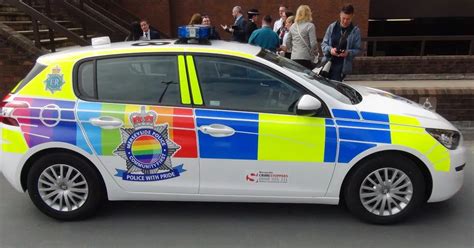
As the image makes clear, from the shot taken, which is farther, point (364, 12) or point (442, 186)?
point (364, 12)

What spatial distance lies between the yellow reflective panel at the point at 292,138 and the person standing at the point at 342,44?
2699 millimetres

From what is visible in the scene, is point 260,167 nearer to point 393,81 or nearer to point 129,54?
point 129,54

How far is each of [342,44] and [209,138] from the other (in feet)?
10.5

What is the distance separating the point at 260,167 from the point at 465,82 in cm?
847

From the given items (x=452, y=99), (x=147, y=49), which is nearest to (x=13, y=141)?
(x=147, y=49)

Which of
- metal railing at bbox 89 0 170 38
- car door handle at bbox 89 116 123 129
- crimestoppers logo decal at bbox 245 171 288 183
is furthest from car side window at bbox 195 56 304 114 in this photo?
metal railing at bbox 89 0 170 38

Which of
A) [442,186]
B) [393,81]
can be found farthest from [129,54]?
[393,81]

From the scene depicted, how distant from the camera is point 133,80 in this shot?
3809 mm

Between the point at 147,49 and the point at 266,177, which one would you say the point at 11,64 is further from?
the point at 266,177

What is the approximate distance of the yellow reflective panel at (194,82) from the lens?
3703mm

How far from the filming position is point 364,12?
42.6 feet

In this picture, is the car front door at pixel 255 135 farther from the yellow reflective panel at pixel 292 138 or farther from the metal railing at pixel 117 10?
the metal railing at pixel 117 10

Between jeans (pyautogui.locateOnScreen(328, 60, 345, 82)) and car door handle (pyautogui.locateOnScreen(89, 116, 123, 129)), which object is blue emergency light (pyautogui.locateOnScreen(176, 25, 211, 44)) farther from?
jeans (pyautogui.locateOnScreen(328, 60, 345, 82))

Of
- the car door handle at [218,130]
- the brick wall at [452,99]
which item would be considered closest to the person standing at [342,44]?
the brick wall at [452,99]
